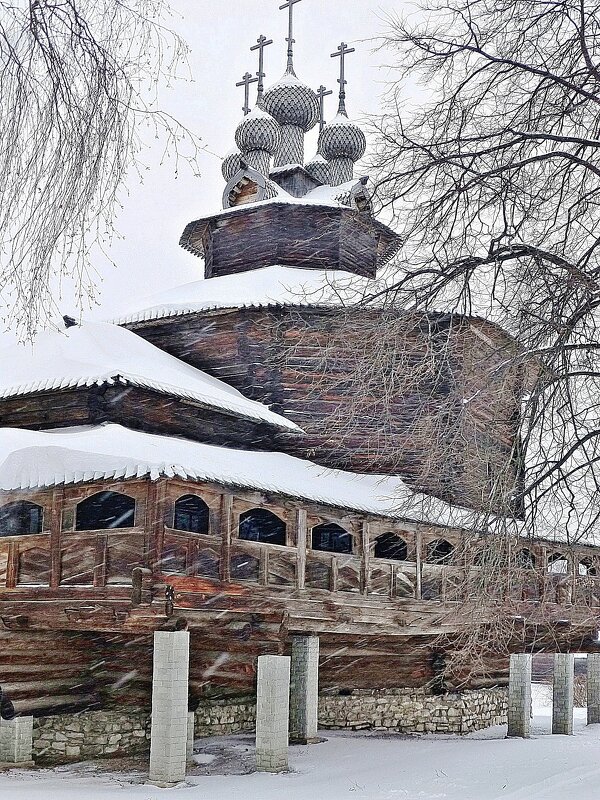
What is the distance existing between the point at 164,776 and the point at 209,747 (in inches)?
133

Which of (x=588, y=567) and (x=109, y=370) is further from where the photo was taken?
(x=109, y=370)

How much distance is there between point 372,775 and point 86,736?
3.86 metres

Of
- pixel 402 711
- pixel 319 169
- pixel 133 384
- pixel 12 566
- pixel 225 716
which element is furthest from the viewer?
pixel 319 169

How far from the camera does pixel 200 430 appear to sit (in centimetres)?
1620

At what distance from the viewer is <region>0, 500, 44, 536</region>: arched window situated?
46.0 feet

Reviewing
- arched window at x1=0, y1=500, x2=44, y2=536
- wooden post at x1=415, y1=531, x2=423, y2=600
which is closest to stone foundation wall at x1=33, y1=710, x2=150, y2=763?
arched window at x1=0, y1=500, x2=44, y2=536

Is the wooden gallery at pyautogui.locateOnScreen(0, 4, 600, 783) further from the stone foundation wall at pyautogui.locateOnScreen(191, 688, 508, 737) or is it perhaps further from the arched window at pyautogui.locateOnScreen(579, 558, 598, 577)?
the arched window at pyautogui.locateOnScreen(579, 558, 598, 577)

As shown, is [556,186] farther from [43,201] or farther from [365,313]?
[43,201]

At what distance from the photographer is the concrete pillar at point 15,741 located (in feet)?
41.4

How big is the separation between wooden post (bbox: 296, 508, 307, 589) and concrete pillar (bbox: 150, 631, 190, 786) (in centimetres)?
205

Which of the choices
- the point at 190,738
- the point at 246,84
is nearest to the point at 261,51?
the point at 246,84

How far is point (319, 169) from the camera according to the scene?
2441cm

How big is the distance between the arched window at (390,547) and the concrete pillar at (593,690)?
17.3ft

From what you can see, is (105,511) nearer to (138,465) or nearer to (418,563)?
(138,465)
